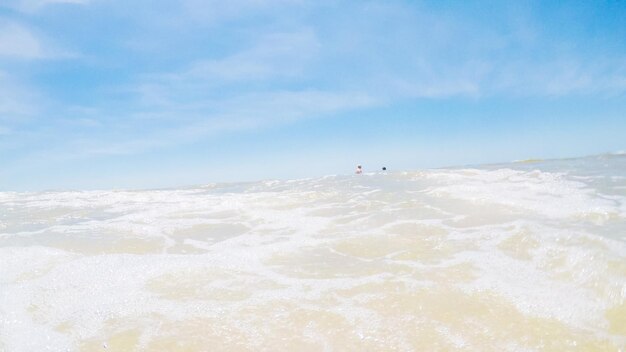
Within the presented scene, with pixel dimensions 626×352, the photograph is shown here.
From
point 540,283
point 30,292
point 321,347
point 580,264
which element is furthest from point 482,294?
point 30,292

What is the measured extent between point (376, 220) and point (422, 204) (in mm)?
1684

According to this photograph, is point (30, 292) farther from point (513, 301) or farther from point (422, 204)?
point (422, 204)

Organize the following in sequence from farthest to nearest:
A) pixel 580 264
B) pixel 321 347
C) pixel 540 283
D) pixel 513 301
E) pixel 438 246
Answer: pixel 438 246 < pixel 580 264 < pixel 540 283 < pixel 513 301 < pixel 321 347

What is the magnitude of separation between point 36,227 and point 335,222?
619 centimetres

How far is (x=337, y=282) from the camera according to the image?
3.96 metres

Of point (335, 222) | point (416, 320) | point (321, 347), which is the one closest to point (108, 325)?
point (321, 347)

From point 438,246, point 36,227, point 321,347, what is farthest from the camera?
point 36,227

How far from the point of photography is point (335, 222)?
691cm

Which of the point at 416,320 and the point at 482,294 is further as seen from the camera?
the point at 482,294

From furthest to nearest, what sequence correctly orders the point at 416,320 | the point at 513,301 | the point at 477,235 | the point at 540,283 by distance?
the point at 477,235 → the point at 540,283 → the point at 513,301 → the point at 416,320

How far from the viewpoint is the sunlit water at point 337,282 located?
2.90 m

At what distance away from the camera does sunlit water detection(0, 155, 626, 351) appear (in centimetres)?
290

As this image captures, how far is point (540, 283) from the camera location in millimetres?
3590

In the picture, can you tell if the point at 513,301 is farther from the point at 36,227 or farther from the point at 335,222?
the point at 36,227
